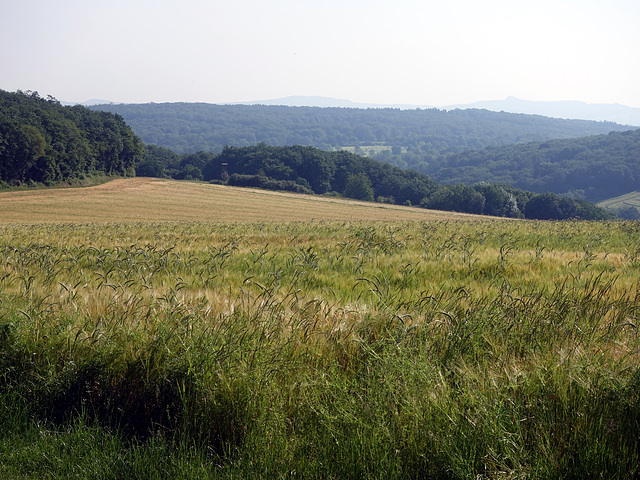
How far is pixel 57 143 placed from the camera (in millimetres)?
91125

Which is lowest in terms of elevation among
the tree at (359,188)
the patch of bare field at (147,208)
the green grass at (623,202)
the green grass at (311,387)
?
the green grass at (623,202)

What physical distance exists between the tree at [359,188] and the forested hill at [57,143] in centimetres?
5423

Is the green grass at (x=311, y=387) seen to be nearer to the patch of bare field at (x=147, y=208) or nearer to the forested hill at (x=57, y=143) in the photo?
the patch of bare field at (x=147, y=208)

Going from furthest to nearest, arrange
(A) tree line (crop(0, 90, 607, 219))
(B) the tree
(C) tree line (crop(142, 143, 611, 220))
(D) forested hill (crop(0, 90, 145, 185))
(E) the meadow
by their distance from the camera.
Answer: (B) the tree < (C) tree line (crop(142, 143, 611, 220)) < (A) tree line (crop(0, 90, 607, 219)) < (D) forested hill (crop(0, 90, 145, 185)) < (E) the meadow

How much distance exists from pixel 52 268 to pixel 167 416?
13.1 ft

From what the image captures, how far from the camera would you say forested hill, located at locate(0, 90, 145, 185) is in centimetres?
8106

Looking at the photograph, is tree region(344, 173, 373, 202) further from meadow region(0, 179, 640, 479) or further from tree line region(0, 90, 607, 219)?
meadow region(0, 179, 640, 479)

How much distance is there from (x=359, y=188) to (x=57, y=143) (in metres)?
71.5

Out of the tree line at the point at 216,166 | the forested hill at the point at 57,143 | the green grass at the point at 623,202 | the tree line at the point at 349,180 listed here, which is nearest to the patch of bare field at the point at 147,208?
the forested hill at the point at 57,143

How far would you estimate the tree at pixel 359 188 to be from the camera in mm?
126438

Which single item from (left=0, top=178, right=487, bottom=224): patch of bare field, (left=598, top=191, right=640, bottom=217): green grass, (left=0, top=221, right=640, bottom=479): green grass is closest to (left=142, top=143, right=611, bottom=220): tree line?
(left=0, top=178, right=487, bottom=224): patch of bare field

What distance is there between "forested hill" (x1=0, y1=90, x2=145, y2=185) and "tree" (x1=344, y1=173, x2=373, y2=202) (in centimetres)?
5423

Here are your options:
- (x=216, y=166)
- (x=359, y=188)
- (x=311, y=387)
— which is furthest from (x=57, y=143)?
(x=311, y=387)

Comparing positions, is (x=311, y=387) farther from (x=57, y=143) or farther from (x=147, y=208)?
(x=57, y=143)
